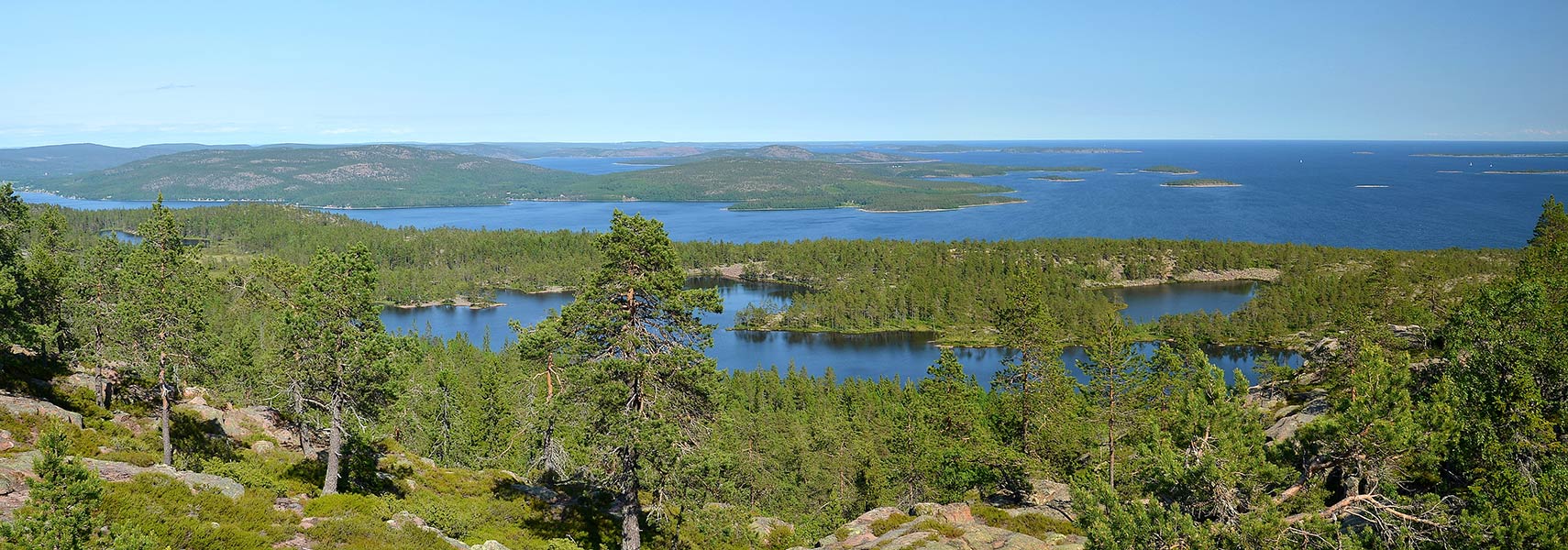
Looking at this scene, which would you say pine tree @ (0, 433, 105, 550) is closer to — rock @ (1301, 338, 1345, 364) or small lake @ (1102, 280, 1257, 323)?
rock @ (1301, 338, 1345, 364)

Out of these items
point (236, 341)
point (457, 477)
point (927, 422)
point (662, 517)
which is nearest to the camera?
point (662, 517)

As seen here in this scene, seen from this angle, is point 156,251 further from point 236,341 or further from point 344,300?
point 236,341

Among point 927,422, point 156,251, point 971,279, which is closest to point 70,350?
point 156,251

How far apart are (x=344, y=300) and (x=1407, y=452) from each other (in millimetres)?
28210

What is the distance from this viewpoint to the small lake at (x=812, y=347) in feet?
340

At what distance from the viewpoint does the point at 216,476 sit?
75.3 ft

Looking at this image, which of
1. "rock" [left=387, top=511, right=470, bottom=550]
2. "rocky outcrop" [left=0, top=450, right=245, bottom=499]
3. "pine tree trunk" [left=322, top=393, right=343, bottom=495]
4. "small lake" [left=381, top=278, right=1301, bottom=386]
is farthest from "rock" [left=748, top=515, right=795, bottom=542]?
"small lake" [left=381, top=278, right=1301, bottom=386]

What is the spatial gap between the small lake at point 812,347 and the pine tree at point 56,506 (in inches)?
2975

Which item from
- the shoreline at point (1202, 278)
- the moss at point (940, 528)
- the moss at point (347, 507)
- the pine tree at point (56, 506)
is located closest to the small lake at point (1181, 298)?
the shoreline at point (1202, 278)

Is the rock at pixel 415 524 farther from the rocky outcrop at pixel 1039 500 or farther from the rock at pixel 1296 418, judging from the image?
the rock at pixel 1296 418

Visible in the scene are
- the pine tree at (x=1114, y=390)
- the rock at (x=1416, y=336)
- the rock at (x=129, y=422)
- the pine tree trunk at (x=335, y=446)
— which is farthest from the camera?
the rock at (x=1416, y=336)

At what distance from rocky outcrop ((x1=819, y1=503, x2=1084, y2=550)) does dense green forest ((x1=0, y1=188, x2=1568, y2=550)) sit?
609 mm

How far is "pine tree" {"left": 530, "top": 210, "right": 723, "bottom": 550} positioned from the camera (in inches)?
842

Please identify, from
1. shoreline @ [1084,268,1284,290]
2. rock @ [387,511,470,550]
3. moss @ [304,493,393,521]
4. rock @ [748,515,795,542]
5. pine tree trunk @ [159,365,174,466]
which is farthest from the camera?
shoreline @ [1084,268,1284,290]
